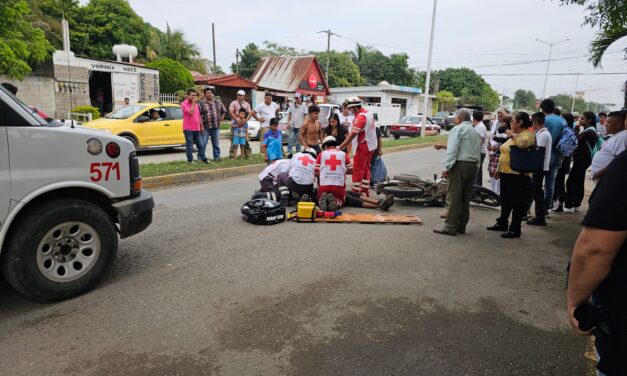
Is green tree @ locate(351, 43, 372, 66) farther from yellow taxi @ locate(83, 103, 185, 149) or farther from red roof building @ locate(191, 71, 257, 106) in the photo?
yellow taxi @ locate(83, 103, 185, 149)

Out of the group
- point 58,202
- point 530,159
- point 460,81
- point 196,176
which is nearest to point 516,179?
point 530,159

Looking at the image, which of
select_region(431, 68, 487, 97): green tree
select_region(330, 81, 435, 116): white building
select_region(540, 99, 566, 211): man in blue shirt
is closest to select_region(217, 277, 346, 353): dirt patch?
select_region(540, 99, 566, 211): man in blue shirt

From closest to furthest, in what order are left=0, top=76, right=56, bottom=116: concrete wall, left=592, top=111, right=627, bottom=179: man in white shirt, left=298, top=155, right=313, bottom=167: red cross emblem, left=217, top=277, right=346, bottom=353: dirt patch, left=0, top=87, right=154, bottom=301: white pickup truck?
1. left=217, top=277, right=346, bottom=353: dirt patch
2. left=0, top=87, right=154, bottom=301: white pickup truck
3. left=592, top=111, right=627, bottom=179: man in white shirt
4. left=298, top=155, right=313, bottom=167: red cross emblem
5. left=0, top=76, right=56, bottom=116: concrete wall

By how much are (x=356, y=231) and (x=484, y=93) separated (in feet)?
238

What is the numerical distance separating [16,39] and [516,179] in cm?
1291

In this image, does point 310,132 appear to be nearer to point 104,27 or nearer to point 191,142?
point 191,142

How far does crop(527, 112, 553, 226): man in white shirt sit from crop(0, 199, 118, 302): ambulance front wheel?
580 cm

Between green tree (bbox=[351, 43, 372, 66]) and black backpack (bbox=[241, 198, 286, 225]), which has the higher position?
green tree (bbox=[351, 43, 372, 66])

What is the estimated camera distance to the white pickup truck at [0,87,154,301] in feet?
10.9

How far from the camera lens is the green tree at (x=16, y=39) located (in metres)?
10.5

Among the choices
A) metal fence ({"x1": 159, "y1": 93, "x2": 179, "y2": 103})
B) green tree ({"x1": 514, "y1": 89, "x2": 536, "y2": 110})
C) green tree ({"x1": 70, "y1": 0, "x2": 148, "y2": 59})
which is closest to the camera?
metal fence ({"x1": 159, "y1": 93, "x2": 179, "y2": 103})

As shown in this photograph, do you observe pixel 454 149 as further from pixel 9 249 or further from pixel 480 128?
pixel 9 249

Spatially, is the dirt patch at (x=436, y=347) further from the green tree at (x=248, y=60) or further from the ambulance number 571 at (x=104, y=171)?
the green tree at (x=248, y=60)

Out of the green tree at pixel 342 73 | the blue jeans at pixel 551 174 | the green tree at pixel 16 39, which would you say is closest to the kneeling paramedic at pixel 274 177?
the blue jeans at pixel 551 174
